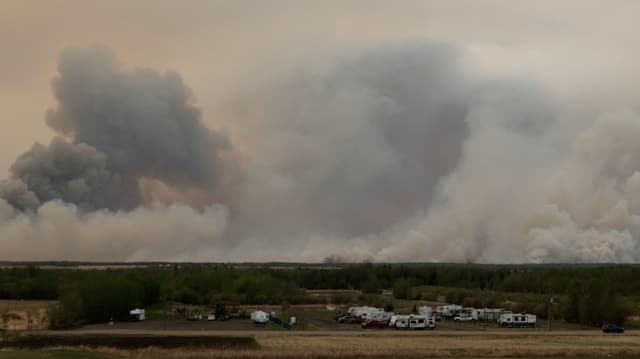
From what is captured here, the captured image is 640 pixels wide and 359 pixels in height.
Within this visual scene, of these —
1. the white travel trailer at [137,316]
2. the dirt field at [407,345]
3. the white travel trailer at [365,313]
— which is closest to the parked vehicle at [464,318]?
the white travel trailer at [365,313]

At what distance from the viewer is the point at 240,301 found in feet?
445

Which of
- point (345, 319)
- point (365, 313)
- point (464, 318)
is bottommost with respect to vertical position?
point (464, 318)

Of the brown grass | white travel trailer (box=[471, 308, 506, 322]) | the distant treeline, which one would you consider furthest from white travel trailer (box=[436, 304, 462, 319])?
the brown grass

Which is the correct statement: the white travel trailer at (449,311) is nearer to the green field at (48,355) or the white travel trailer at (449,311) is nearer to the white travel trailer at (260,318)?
the white travel trailer at (260,318)

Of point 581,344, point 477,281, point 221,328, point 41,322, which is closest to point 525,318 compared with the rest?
point 581,344

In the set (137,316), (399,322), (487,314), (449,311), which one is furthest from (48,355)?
(449,311)

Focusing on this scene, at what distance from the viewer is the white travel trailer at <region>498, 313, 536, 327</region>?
333ft

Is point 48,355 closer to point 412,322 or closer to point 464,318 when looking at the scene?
point 412,322

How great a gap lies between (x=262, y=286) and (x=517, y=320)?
54.0m

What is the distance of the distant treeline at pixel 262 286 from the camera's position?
344ft

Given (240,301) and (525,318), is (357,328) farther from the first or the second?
(240,301)

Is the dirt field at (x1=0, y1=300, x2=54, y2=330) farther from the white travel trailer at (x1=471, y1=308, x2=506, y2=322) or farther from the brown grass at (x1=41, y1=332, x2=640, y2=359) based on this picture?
the white travel trailer at (x1=471, y1=308, x2=506, y2=322)

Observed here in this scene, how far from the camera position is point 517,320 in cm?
10250

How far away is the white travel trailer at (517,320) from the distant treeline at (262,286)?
838 cm
